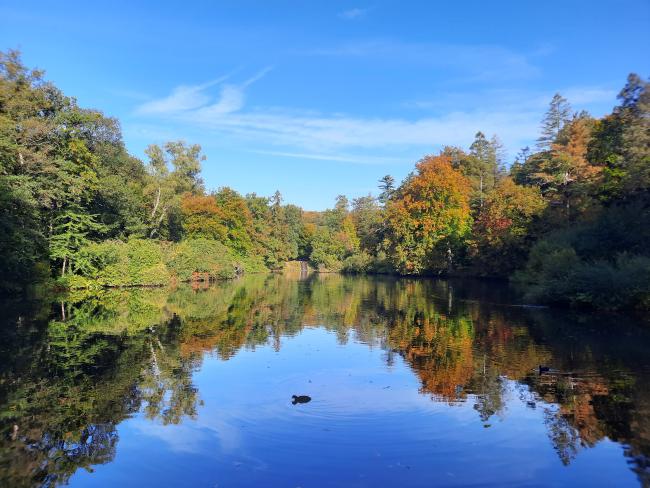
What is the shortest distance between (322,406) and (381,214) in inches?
2250

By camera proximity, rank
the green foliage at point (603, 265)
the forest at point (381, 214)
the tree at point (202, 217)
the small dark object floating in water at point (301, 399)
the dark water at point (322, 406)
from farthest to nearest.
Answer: the tree at point (202, 217)
the forest at point (381, 214)
the green foliage at point (603, 265)
the small dark object floating in water at point (301, 399)
the dark water at point (322, 406)

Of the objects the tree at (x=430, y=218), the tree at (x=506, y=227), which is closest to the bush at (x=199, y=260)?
the tree at (x=430, y=218)

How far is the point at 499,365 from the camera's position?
13.0 meters

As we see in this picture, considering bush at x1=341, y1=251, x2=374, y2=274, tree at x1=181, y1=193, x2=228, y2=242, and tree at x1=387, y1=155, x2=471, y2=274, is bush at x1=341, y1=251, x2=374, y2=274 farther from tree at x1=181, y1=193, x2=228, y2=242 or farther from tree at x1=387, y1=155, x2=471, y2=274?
tree at x1=181, y1=193, x2=228, y2=242

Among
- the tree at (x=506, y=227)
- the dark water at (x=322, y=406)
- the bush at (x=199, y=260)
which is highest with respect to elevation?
the tree at (x=506, y=227)

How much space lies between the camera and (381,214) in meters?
65.9

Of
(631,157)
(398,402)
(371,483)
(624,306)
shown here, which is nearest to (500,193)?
(631,157)

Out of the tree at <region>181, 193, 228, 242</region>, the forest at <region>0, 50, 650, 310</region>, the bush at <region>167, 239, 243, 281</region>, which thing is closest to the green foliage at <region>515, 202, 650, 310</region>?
the forest at <region>0, 50, 650, 310</region>

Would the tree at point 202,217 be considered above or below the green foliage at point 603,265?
above

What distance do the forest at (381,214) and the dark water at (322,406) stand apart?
1099 centimetres

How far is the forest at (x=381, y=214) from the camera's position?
1075 inches

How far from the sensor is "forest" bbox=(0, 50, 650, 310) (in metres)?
27.3

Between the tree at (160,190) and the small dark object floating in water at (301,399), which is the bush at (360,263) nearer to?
the tree at (160,190)

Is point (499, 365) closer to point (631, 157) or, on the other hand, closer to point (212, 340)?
point (212, 340)
